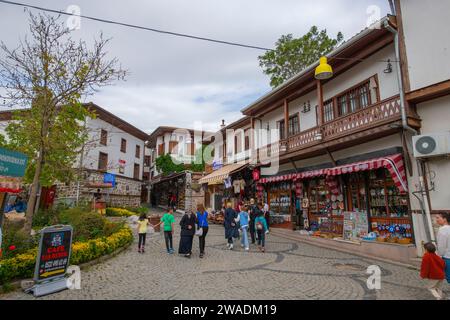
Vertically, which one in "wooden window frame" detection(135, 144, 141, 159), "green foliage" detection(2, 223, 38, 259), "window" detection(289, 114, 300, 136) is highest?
"wooden window frame" detection(135, 144, 141, 159)

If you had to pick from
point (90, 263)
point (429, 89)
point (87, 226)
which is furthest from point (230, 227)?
point (429, 89)

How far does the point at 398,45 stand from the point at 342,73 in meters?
3.06

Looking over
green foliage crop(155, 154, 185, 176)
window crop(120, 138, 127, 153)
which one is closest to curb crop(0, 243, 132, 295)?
window crop(120, 138, 127, 153)

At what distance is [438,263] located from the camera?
4996mm

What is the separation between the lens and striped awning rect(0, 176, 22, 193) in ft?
16.6

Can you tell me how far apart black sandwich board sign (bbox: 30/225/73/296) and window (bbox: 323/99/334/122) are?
11.5 meters

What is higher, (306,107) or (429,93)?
(306,107)

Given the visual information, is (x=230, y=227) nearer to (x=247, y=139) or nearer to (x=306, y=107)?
(x=306, y=107)

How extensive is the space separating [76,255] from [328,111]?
11.8 m

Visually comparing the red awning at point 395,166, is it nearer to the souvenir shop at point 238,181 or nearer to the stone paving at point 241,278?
the stone paving at point 241,278

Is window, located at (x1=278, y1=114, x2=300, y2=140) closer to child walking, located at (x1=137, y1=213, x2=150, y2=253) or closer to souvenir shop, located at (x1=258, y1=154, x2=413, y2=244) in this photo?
souvenir shop, located at (x1=258, y1=154, x2=413, y2=244)

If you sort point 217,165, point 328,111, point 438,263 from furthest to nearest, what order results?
point 217,165 → point 328,111 → point 438,263
